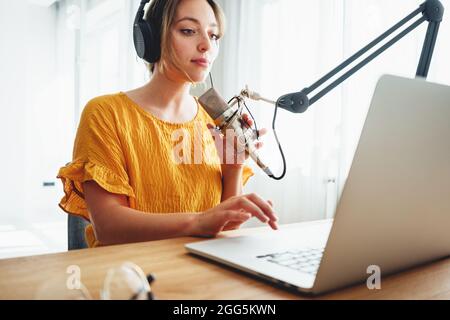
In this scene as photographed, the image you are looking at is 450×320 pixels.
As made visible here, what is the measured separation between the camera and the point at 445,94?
20.4 inches

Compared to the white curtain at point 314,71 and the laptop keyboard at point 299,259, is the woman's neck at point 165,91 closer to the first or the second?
the laptop keyboard at point 299,259

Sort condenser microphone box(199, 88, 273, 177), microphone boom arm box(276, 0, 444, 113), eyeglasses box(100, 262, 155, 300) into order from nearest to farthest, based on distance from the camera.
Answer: eyeglasses box(100, 262, 155, 300) → microphone boom arm box(276, 0, 444, 113) → condenser microphone box(199, 88, 273, 177)

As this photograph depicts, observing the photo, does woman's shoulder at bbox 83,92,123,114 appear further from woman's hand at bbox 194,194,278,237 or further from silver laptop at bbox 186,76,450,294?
silver laptop at bbox 186,76,450,294

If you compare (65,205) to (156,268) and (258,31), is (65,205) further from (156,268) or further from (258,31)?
(258,31)

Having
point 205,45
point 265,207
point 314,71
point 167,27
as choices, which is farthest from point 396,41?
point 314,71

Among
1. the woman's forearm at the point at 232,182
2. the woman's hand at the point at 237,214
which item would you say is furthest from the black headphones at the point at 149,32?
the woman's hand at the point at 237,214

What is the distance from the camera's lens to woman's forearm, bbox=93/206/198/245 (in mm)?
892

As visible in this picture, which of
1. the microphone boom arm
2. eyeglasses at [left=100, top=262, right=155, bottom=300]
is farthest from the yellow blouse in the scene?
eyeglasses at [left=100, top=262, right=155, bottom=300]

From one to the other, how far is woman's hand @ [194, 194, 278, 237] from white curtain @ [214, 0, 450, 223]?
1348 mm

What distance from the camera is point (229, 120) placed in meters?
1.01

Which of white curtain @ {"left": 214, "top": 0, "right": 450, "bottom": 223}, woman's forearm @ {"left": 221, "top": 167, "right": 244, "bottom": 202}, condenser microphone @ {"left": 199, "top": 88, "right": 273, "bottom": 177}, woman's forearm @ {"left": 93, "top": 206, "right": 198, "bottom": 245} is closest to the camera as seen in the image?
woman's forearm @ {"left": 93, "top": 206, "right": 198, "bottom": 245}

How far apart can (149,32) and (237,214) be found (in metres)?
0.66
